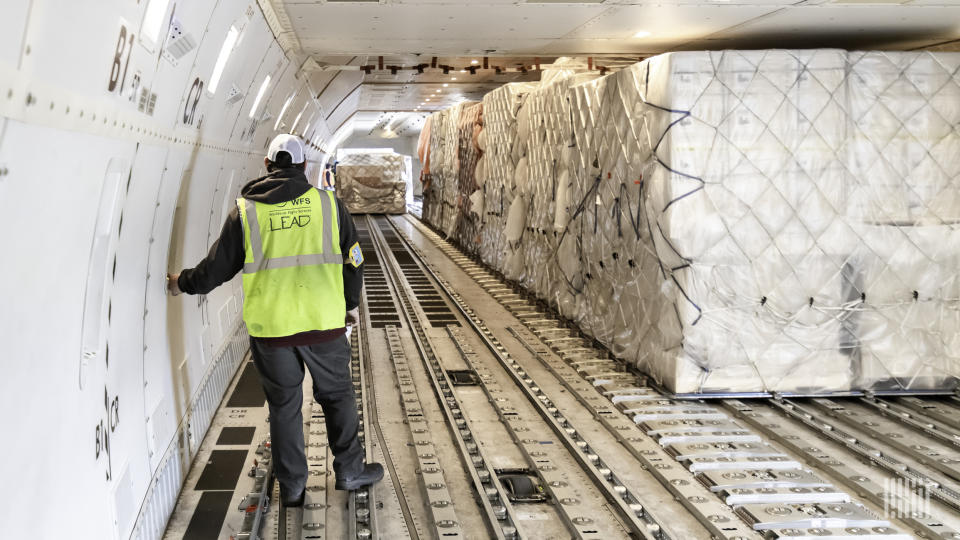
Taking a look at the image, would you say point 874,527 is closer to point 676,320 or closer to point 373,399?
point 676,320

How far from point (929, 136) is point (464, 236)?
381 inches

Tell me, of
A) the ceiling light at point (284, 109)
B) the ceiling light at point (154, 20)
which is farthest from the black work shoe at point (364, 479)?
the ceiling light at point (284, 109)

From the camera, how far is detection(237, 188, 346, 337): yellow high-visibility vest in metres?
3.81

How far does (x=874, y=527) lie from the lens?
12.6 feet

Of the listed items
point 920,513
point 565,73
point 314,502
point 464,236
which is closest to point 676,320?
point 920,513

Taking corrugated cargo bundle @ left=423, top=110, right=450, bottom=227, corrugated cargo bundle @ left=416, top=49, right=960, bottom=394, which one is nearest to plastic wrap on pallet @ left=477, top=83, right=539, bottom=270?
corrugated cargo bundle @ left=416, top=49, right=960, bottom=394

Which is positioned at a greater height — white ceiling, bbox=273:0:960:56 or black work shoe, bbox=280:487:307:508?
white ceiling, bbox=273:0:960:56

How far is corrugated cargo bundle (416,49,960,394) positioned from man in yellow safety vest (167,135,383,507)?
2612 millimetres

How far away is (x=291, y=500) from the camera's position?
4.01 metres

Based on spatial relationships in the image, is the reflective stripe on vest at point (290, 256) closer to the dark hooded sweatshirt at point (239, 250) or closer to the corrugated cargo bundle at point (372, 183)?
the dark hooded sweatshirt at point (239, 250)

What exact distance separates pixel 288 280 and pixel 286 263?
8cm

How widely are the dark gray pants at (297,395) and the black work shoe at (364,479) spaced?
179 mm

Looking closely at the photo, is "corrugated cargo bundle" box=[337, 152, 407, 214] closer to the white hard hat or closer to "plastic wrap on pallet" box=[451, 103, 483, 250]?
"plastic wrap on pallet" box=[451, 103, 483, 250]

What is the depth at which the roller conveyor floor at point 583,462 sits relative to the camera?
389 cm
